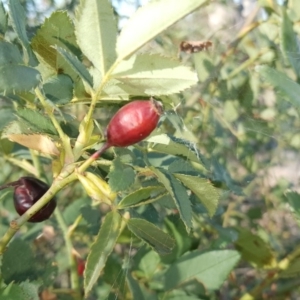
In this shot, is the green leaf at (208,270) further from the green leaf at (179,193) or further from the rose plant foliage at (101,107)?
the green leaf at (179,193)

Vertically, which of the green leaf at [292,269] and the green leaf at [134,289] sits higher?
the green leaf at [134,289]

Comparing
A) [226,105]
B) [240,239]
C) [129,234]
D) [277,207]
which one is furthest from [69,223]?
[277,207]

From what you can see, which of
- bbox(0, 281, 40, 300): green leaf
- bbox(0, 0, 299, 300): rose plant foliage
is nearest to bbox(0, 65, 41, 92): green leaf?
bbox(0, 0, 299, 300): rose plant foliage

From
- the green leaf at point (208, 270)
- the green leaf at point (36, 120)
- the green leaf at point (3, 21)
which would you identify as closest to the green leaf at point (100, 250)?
the green leaf at point (36, 120)

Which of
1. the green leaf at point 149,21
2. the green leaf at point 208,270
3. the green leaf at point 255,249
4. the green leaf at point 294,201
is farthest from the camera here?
the green leaf at point 255,249

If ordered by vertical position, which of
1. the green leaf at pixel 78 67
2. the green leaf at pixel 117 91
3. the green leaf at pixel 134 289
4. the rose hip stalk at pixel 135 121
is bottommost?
the green leaf at pixel 134 289

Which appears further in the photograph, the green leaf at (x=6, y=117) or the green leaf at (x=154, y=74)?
the green leaf at (x=6, y=117)

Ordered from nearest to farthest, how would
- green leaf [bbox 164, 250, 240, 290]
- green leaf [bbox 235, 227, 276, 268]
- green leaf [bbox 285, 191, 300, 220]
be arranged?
green leaf [bbox 285, 191, 300, 220] → green leaf [bbox 164, 250, 240, 290] → green leaf [bbox 235, 227, 276, 268]

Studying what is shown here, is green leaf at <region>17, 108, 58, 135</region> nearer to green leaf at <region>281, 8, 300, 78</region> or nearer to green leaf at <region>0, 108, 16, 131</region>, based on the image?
green leaf at <region>0, 108, 16, 131</region>
